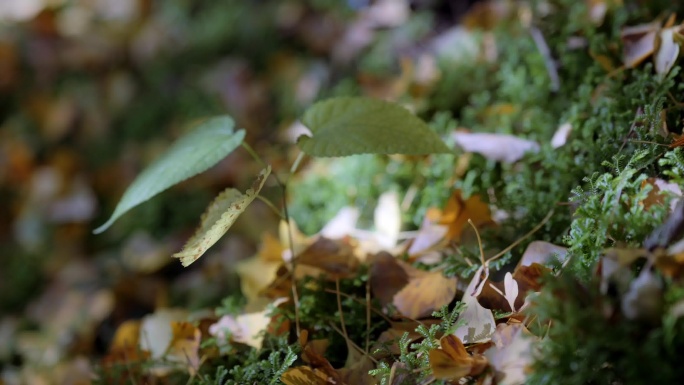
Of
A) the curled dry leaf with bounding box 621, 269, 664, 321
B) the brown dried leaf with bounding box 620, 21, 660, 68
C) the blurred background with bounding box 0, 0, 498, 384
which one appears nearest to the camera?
the curled dry leaf with bounding box 621, 269, 664, 321

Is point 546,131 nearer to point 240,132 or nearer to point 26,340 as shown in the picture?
point 240,132

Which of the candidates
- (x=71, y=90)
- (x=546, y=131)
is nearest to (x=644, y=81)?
(x=546, y=131)

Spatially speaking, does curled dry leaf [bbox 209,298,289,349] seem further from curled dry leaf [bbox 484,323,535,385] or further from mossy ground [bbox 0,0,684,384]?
curled dry leaf [bbox 484,323,535,385]

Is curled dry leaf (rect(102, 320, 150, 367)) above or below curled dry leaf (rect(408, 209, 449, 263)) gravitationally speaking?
below

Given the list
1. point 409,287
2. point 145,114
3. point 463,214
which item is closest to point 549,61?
point 463,214

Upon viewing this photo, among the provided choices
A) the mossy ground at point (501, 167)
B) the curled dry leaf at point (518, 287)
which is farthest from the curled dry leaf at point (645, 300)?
the curled dry leaf at point (518, 287)

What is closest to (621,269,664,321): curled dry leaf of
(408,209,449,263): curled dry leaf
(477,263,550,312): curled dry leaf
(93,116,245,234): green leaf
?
(477,263,550,312): curled dry leaf

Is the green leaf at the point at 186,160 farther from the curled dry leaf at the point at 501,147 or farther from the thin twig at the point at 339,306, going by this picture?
the curled dry leaf at the point at 501,147
